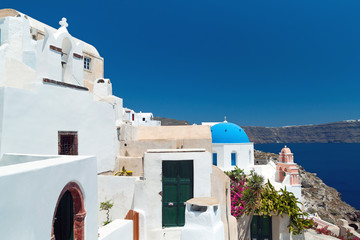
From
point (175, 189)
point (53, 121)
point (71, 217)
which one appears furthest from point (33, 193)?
point (175, 189)

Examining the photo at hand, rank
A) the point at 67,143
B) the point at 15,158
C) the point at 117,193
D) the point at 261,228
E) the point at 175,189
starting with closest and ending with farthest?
the point at 15,158, the point at 67,143, the point at 175,189, the point at 117,193, the point at 261,228

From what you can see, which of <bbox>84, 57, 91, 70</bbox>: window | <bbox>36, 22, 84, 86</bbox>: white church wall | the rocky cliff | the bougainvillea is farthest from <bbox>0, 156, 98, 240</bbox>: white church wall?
the rocky cliff

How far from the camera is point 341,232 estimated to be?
64.7ft

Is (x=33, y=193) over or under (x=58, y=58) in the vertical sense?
under

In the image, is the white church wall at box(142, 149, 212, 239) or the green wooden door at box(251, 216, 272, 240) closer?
the white church wall at box(142, 149, 212, 239)

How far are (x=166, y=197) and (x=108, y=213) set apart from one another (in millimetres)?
2553

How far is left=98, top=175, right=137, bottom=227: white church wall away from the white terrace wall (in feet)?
3.00

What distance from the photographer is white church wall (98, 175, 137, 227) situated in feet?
35.8

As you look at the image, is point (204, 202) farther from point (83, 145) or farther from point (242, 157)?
point (242, 157)

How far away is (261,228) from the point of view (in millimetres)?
15977

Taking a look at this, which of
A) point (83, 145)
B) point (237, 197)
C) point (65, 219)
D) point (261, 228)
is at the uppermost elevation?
point (83, 145)

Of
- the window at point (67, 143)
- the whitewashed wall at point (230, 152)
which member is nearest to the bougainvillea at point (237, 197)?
the whitewashed wall at point (230, 152)

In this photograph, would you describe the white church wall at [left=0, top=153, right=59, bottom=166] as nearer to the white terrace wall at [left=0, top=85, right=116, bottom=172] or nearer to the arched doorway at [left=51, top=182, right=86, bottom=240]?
the white terrace wall at [left=0, top=85, right=116, bottom=172]

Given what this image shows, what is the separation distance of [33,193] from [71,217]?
7.37 feet
